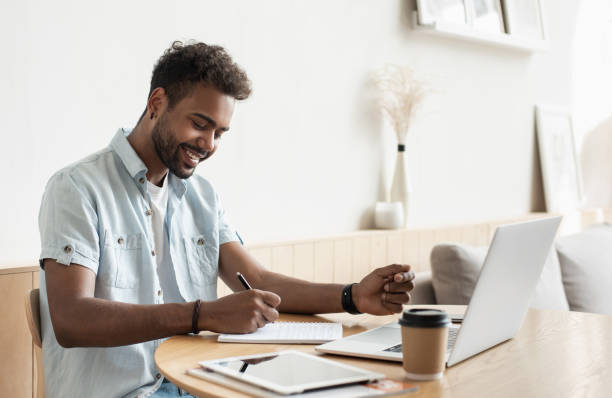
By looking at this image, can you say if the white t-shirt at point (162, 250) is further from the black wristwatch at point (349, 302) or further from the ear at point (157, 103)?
the black wristwatch at point (349, 302)

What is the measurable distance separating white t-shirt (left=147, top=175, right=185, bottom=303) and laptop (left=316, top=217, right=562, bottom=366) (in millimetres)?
545

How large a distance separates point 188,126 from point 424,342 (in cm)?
86

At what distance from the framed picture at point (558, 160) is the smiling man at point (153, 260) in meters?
2.78

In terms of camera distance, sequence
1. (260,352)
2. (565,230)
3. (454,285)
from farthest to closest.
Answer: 1. (565,230)
2. (454,285)
3. (260,352)

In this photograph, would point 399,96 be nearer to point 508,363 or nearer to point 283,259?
point 283,259

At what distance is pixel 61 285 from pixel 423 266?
2055 mm

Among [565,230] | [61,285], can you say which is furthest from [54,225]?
[565,230]

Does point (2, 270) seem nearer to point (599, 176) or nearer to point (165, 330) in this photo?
point (165, 330)

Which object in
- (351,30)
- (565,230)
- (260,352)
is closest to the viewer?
(260,352)

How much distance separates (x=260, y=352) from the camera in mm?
1287

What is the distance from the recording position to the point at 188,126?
1.70m

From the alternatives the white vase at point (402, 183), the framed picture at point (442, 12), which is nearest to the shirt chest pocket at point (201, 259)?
the white vase at point (402, 183)

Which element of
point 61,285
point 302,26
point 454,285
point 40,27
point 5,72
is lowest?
point 454,285

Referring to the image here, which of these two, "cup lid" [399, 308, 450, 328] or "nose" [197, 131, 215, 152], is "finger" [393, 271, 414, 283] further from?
"nose" [197, 131, 215, 152]
